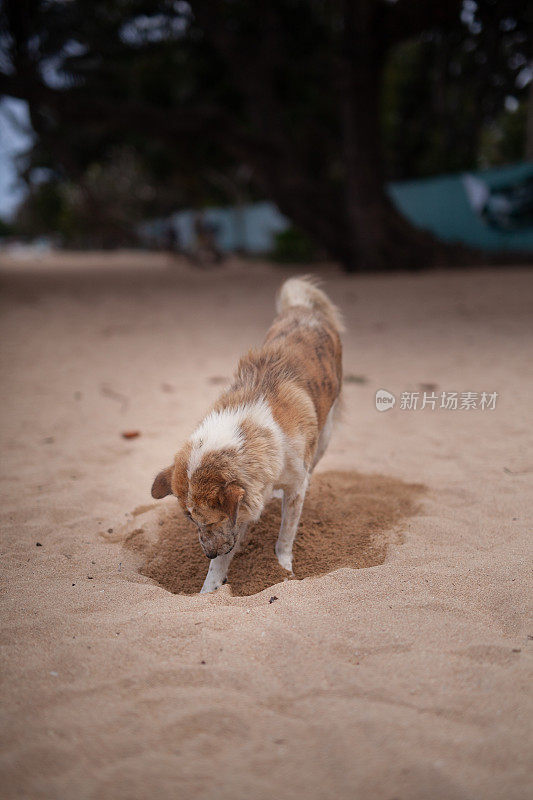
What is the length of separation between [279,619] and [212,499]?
674mm

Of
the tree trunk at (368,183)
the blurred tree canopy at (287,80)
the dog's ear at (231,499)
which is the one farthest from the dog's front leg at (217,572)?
the tree trunk at (368,183)

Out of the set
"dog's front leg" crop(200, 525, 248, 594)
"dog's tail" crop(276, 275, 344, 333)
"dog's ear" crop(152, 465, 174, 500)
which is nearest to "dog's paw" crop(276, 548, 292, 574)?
"dog's front leg" crop(200, 525, 248, 594)

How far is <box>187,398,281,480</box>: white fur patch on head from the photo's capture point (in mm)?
2930

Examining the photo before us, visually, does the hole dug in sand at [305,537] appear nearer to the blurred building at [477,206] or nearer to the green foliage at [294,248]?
the blurred building at [477,206]

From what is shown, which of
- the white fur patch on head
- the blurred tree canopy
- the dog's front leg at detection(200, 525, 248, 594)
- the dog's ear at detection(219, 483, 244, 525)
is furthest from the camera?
the blurred tree canopy

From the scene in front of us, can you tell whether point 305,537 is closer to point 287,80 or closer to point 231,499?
point 231,499

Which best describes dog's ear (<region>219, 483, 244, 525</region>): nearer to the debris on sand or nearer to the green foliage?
the debris on sand

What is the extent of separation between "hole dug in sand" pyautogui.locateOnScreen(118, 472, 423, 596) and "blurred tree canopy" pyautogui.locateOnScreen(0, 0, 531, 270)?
13207 mm

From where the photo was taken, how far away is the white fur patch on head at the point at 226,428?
293 centimetres

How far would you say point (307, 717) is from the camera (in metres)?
2.17

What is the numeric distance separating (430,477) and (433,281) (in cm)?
1100

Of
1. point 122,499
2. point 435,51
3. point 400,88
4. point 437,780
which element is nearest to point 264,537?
point 122,499

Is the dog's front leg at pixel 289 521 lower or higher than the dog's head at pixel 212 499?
lower

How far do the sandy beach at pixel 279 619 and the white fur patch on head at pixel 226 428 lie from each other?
81 cm
